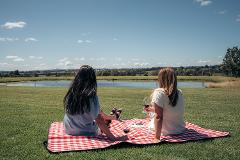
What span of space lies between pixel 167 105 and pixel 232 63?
117 metres

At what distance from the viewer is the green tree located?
4651 inches

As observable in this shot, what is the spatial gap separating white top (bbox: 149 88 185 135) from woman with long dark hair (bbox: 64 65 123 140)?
58.4 inches

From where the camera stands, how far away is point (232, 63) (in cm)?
11812

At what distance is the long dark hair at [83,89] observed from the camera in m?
7.92

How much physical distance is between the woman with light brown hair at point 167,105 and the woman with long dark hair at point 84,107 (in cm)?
127

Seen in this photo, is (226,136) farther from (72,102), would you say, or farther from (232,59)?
(232,59)

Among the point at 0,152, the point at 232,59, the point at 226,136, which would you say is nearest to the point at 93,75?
the point at 0,152

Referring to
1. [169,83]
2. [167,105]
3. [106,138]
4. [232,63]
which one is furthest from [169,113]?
[232,63]

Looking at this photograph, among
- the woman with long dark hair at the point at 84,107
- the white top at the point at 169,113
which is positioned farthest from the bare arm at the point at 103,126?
the white top at the point at 169,113

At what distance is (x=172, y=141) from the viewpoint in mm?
A: 8039

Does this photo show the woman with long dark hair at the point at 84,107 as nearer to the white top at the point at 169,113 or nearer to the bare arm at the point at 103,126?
the bare arm at the point at 103,126

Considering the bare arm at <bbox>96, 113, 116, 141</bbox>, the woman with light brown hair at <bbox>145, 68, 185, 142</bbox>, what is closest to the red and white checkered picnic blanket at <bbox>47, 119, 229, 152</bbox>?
the bare arm at <bbox>96, 113, 116, 141</bbox>

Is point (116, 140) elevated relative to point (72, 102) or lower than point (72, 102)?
lower

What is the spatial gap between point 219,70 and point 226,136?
4682 inches
